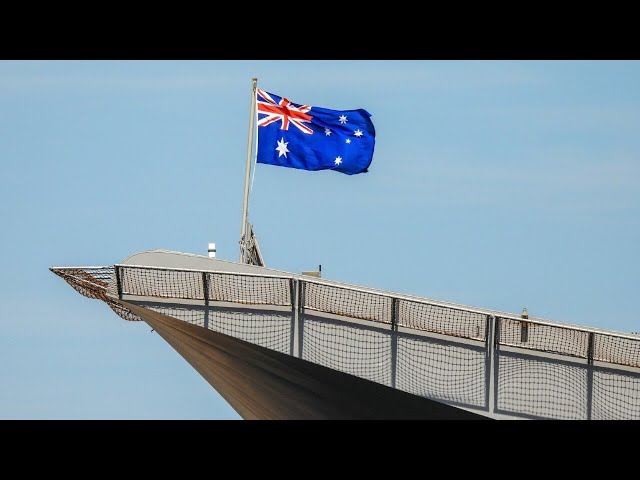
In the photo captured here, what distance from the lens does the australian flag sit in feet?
112

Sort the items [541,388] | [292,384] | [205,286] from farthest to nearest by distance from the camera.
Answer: [292,384] < [541,388] < [205,286]

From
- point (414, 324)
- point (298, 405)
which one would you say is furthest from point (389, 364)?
point (298, 405)

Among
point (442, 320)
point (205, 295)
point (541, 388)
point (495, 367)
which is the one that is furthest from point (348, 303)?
point (541, 388)

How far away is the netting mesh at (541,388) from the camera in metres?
30.8

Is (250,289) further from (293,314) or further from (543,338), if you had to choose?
(543,338)

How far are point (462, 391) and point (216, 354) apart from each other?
5.72 meters

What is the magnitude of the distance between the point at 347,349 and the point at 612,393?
5.61 m

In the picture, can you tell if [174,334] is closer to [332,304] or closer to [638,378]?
[332,304]

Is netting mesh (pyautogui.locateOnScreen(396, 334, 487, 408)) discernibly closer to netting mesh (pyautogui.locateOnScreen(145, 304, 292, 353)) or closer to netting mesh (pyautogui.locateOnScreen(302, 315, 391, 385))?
netting mesh (pyautogui.locateOnScreen(302, 315, 391, 385))

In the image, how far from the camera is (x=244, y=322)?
30531mm

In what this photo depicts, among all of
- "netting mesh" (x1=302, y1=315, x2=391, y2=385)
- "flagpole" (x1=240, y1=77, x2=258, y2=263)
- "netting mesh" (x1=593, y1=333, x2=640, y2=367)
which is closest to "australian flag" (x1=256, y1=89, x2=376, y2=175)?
"flagpole" (x1=240, y1=77, x2=258, y2=263)

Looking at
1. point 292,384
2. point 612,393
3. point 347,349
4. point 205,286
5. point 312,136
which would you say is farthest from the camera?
point 312,136

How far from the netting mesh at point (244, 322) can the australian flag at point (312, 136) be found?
4.88 meters

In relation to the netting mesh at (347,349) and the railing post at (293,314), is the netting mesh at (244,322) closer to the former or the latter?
the railing post at (293,314)
